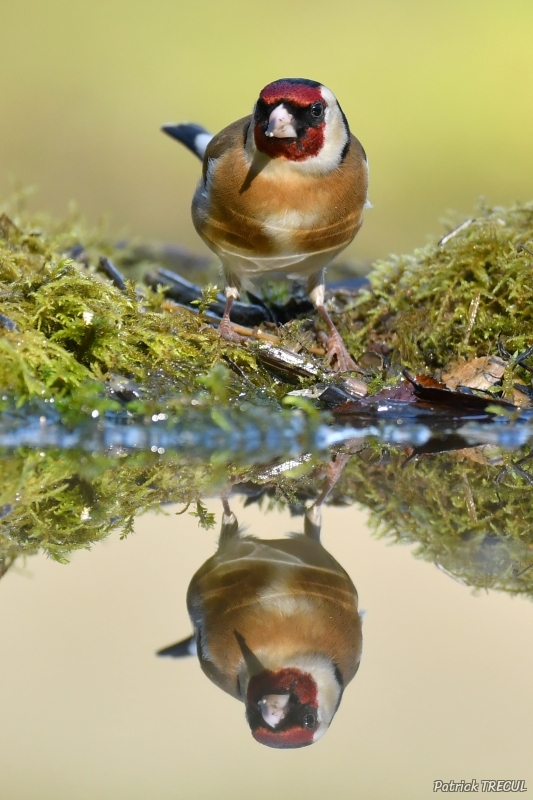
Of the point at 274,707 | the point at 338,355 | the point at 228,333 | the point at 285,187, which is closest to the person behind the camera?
the point at 274,707

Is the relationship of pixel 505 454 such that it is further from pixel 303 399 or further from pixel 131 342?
pixel 131 342

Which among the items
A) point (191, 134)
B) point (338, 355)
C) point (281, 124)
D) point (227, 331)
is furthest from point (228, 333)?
point (191, 134)

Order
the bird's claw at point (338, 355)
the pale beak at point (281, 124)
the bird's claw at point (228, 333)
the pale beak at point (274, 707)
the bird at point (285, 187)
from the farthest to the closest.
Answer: the bird's claw at point (338, 355) → the bird's claw at point (228, 333) → the bird at point (285, 187) → the pale beak at point (281, 124) → the pale beak at point (274, 707)

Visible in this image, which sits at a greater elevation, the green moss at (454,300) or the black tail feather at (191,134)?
the black tail feather at (191,134)

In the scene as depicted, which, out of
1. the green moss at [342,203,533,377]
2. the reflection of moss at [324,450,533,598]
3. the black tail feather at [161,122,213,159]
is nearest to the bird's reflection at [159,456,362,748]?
the reflection of moss at [324,450,533,598]

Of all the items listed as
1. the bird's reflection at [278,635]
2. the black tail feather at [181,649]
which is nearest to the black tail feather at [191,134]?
the bird's reflection at [278,635]

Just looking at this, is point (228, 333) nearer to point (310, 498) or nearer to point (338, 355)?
point (338, 355)

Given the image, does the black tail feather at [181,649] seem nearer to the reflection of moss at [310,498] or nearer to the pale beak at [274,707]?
the pale beak at [274,707]
